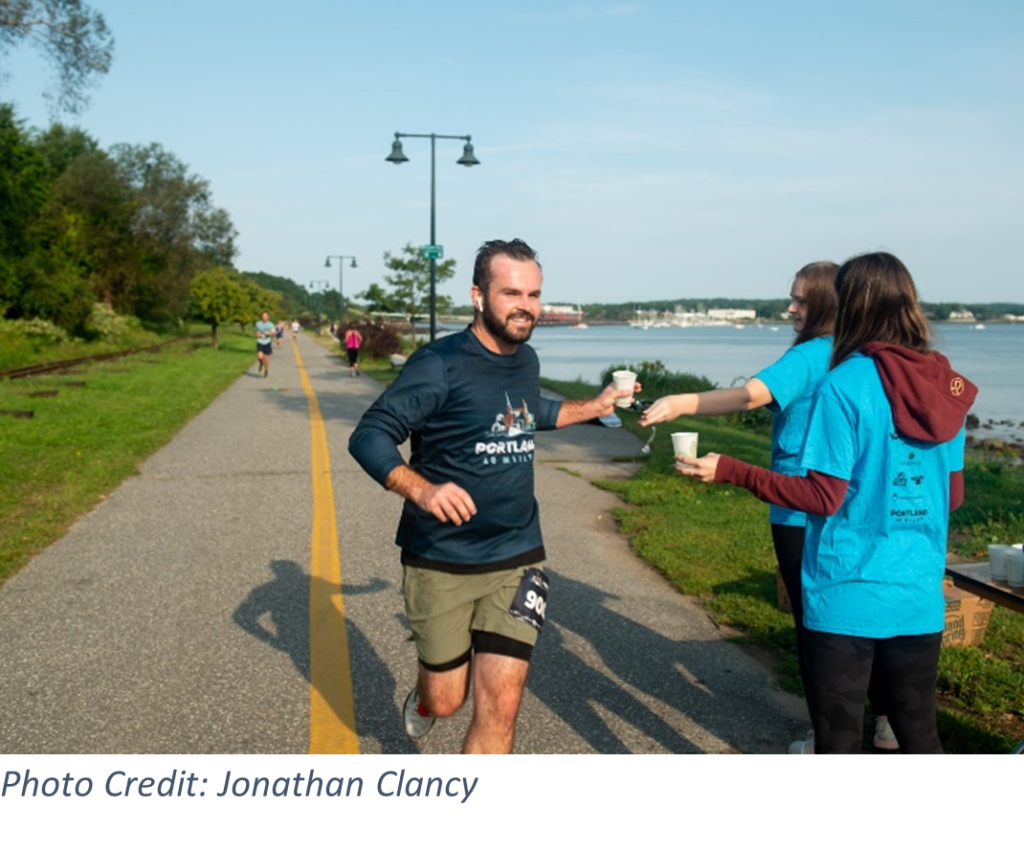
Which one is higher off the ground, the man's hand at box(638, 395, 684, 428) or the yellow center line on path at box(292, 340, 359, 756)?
the man's hand at box(638, 395, 684, 428)

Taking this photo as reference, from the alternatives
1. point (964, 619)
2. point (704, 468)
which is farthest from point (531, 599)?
point (964, 619)

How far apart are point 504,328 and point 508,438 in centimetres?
38

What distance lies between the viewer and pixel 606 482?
38.4 ft

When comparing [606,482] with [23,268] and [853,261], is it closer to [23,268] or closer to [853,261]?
[853,261]

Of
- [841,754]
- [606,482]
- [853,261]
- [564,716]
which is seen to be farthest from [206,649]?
[606,482]

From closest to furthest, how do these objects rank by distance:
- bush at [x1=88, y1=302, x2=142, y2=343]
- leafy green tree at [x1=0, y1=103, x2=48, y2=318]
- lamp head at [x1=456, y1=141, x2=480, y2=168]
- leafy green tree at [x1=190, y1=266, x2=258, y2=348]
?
lamp head at [x1=456, y1=141, x2=480, y2=168]
leafy green tree at [x1=0, y1=103, x2=48, y2=318]
bush at [x1=88, y1=302, x2=142, y2=343]
leafy green tree at [x1=190, y1=266, x2=258, y2=348]

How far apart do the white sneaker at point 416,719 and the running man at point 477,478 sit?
0.29m

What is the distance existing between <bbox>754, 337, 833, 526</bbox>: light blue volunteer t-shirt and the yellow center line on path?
2074mm

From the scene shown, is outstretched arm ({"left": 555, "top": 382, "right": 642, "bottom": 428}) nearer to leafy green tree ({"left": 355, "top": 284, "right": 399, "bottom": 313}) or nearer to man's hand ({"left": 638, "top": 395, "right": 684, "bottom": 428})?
man's hand ({"left": 638, "top": 395, "right": 684, "bottom": 428})

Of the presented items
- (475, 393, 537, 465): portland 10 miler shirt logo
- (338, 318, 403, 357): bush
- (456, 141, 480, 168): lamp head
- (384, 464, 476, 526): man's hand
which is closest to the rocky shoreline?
(456, 141, 480, 168): lamp head

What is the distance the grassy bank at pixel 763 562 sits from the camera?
475 cm

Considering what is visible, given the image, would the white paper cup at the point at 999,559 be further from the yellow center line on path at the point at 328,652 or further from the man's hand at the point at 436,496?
the yellow center line on path at the point at 328,652

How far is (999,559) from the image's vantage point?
162 inches

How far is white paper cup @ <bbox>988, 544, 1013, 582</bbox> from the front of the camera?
161 inches
